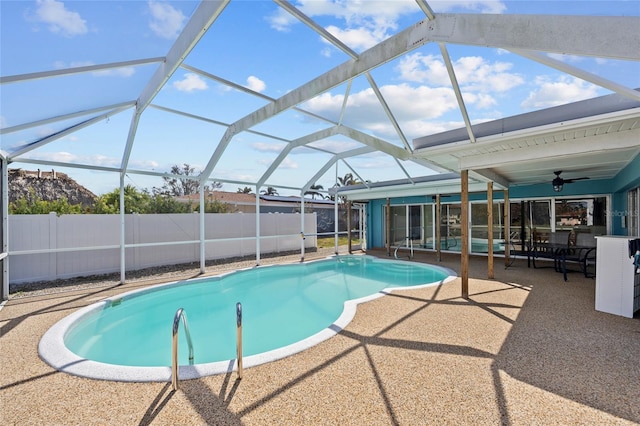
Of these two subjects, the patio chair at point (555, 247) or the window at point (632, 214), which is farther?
the patio chair at point (555, 247)

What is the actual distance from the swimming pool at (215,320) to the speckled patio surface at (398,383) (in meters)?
0.23

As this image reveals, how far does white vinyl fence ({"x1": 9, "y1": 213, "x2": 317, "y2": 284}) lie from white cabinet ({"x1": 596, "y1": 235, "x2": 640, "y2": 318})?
8.17 metres

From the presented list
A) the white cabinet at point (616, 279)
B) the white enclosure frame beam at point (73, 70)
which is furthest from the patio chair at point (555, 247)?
the white enclosure frame beam at point (73, 70)

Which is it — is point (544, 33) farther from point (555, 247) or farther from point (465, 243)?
point (555, 247)

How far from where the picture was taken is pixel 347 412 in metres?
2.51

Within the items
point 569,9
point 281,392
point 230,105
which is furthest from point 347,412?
point 230,105

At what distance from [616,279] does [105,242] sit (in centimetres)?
1222

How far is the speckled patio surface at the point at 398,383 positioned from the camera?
2482 mm

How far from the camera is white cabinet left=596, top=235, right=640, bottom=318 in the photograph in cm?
482

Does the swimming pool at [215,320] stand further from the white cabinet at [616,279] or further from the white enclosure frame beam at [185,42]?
the white enclosure frame beam at [185,42]

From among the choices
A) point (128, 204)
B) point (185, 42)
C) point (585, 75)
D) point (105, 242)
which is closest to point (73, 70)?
point (185, 42)

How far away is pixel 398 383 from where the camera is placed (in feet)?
9.62

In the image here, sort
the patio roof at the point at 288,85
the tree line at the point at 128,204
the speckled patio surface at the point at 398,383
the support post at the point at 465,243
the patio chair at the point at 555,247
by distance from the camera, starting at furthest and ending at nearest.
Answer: the tree line at the point at 128,204, the patio chair at the point at 555,247, the support post at the point at 465,243, the patio roof at the point at 288,85, the speckled patio surface at the point at 398,383

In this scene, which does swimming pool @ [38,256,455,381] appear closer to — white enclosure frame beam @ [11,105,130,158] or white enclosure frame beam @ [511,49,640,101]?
white enclosure frame beam @ [11,105,130,158]
